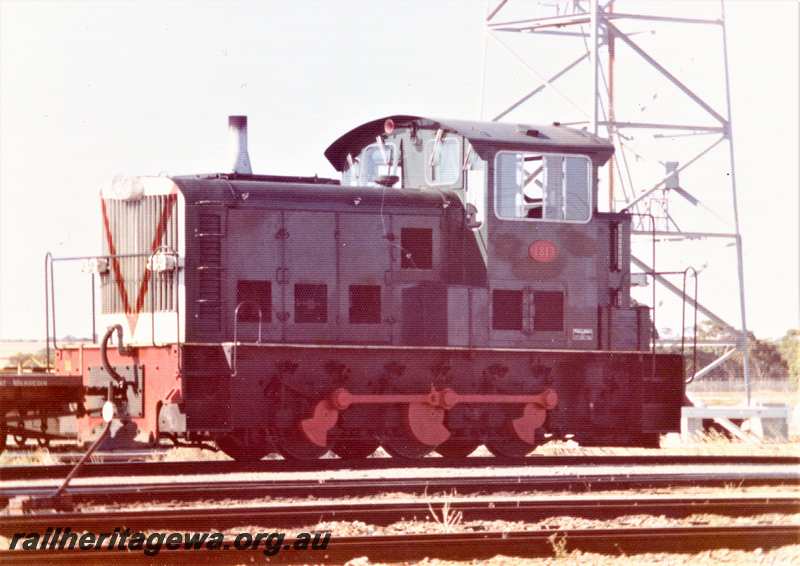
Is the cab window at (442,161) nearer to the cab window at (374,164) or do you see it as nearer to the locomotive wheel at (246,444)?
the cab window at (374,164)

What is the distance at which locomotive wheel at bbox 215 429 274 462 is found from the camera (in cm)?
1639

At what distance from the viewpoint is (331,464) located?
16.2 m

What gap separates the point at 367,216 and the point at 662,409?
445 centimetres

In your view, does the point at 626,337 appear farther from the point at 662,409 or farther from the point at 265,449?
the point at 265,449

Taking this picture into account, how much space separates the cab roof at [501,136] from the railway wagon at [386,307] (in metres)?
0.03

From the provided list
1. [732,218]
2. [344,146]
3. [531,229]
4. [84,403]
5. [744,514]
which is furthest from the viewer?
[732,218]

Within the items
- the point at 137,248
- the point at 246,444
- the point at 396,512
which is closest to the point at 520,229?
the point at 246,444

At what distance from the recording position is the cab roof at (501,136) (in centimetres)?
1689

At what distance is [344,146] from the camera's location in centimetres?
1848

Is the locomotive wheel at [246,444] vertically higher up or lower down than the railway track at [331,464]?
higher up

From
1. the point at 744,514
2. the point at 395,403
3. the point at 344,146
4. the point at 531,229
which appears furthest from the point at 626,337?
the point at 744,514

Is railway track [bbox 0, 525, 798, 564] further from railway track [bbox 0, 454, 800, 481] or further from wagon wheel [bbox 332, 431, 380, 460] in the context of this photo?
wagon wheel [bbox 332, 431, 380, 460]

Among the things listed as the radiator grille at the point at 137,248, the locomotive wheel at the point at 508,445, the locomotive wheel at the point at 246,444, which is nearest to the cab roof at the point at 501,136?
the radiator grille at the point at 137,248

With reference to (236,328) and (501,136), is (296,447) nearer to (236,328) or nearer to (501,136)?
(236,328)
